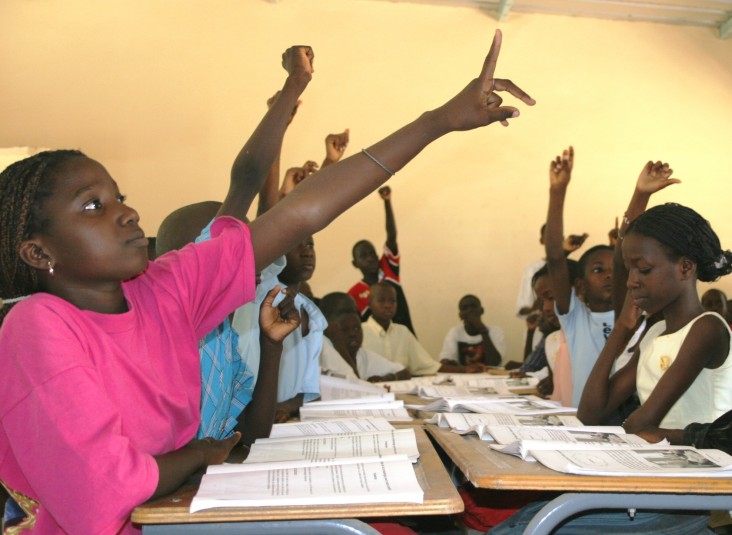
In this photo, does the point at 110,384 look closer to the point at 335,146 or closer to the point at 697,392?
the point at 697,392

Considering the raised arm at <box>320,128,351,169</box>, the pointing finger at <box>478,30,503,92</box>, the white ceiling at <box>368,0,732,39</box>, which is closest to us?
the pointing finger at <box>478,30,503,92</box>

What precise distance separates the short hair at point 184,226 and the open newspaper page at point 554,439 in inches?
34.7

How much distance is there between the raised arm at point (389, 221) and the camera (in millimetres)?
5956

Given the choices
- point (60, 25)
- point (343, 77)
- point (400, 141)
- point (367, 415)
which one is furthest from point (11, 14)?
point (400, 141)

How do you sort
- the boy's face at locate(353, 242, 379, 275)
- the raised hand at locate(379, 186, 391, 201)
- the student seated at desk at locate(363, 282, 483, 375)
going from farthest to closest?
the raised hand at locate(379, 186, 391, 201)
the boy's face at locate(353, 242, 379, 275)
the student seated at desk at locate(363, 282, 483, 375)

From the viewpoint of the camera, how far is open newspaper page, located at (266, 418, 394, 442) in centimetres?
172

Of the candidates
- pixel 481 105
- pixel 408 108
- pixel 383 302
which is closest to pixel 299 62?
pixel 481 105

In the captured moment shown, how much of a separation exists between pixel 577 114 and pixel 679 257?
15.3 ft

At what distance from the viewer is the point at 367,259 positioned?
221 inches

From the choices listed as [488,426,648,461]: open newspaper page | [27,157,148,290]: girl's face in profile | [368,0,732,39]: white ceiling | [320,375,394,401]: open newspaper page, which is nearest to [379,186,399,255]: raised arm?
[368,0,732,39]: white ceiling

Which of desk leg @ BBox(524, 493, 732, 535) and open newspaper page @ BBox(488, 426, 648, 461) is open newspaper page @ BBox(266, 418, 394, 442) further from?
desk leg @ BBox(524, 493, 732, 535)

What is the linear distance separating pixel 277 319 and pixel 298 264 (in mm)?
986

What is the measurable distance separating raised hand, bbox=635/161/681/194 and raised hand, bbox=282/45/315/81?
1.27 metres

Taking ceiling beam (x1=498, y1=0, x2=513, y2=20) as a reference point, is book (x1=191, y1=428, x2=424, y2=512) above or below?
below
